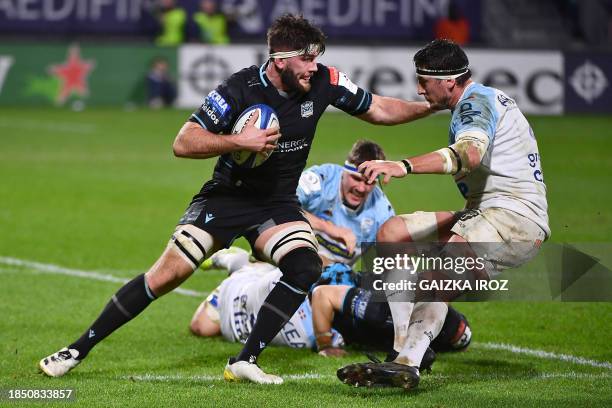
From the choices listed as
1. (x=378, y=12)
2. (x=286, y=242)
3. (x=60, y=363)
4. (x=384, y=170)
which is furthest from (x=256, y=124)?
(x=378, y=12)

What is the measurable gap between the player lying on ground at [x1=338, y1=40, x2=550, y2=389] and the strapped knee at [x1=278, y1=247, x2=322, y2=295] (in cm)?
48

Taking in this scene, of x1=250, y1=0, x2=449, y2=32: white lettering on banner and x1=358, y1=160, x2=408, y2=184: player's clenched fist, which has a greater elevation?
x1=358, y1=160, x2=408, y2=184: player's clenched fist

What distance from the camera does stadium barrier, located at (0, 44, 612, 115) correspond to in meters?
26.8

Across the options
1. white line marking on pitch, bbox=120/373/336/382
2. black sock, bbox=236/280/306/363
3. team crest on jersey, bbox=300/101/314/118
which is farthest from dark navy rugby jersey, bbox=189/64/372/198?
white line marking on pitch, bbox=120/373/336/382

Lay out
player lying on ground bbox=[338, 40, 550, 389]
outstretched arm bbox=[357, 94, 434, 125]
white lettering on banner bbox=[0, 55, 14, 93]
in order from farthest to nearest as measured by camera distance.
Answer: white lettering on banner bbox=[0, 55, 14, 93]
outstretched arm bbox=[357, 94, 434, 125]
player lying on ground bbox=[338, 40, 550, 389]

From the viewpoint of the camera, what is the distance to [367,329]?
26.8 ft

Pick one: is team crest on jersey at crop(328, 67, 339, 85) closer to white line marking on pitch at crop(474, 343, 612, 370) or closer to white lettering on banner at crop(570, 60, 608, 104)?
white line marking on pitch at crop(474, 343, 612, 370)

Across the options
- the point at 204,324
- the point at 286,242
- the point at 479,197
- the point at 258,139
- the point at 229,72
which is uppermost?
the point at 258,139

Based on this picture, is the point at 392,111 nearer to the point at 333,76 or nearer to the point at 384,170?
the point at 333,76

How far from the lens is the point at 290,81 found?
287 inches

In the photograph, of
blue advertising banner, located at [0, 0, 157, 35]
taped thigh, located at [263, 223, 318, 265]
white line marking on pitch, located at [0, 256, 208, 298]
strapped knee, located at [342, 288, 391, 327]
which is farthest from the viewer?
blue advertising banner, located at [0, 0, 157, 35]

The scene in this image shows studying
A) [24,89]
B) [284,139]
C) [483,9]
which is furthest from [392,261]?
[483,9]

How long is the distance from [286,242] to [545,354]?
2.24 metres

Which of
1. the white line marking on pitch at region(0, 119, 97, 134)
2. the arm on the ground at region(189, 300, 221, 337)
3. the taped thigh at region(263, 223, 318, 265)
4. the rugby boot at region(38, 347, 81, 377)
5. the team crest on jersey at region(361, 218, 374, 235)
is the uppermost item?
the taped thigh at region(263, 223, 318, 265)
